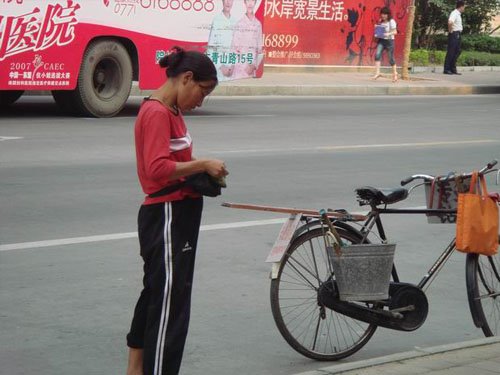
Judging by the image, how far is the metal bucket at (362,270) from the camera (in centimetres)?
570

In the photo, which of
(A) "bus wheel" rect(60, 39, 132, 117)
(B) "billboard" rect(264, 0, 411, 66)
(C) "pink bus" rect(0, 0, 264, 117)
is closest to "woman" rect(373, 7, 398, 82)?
(B) "billboard" rect(264, 0, 411, 66)

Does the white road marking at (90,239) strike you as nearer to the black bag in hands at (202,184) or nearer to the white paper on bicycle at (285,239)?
the white paper on bicycle at (285,239)

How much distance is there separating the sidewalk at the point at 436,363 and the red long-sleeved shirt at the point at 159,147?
1209mm

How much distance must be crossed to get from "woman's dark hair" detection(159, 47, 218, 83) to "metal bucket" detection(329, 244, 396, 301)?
1.42m

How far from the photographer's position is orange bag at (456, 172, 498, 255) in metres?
5.84

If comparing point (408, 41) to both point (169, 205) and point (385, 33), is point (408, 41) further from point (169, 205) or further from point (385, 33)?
point (169, 205)

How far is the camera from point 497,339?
592 cm

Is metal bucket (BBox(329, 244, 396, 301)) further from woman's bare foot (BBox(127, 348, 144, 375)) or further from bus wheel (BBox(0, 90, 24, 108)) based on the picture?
bus wheel (BBox(0, 90, 24, 108))

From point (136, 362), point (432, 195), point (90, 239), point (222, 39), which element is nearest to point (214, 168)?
point (136, 362)

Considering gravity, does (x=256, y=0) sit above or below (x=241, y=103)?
above

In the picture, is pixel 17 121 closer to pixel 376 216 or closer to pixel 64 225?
pixel 64 225

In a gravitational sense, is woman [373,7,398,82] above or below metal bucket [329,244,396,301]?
below

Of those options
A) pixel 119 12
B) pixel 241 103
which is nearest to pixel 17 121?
pixel 119 12

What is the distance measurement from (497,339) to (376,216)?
90cm
